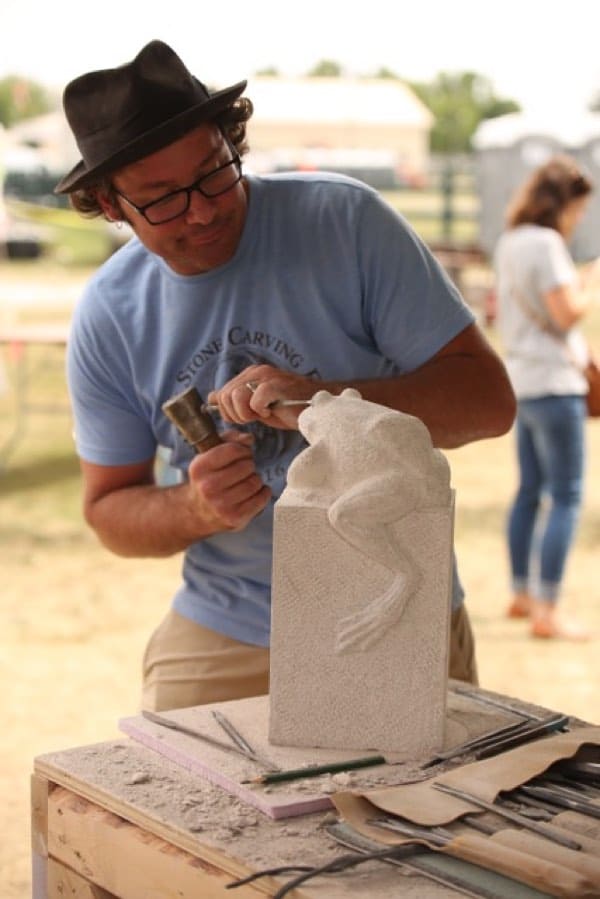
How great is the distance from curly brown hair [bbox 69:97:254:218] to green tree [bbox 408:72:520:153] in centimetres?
3558

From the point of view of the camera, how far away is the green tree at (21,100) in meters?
31.6

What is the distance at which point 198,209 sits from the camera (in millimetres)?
2330

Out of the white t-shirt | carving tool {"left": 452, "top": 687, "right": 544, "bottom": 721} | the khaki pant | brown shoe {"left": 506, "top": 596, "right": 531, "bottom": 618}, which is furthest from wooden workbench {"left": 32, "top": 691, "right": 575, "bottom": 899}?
brown shoe {"left": 506, "top": 596, "right": 531, "bottom": 618}

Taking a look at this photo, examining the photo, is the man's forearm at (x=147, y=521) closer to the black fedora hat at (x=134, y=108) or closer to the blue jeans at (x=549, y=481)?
the black fedora hat at (x=134, y=108)

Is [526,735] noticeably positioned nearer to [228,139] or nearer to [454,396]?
[454,396]

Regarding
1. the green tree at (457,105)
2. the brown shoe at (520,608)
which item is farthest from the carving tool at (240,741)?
the green tree at (457,105)

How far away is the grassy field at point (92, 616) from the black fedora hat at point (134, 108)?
7.05 ft

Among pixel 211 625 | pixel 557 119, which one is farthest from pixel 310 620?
pixel 557 119

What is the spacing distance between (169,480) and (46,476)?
3.97 m

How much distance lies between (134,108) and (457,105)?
36667 millimetres

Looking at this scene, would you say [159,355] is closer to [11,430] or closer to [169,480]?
[169,480]

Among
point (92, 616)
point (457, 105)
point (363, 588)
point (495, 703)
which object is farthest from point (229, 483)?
point (457, 105)

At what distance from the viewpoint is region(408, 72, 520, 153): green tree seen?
3734cm

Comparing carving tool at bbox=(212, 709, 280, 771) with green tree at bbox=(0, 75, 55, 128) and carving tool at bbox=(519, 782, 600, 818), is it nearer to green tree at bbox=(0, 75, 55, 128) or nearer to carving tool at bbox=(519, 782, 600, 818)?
carving tool at bbox=(519, 782, 600, 818)
